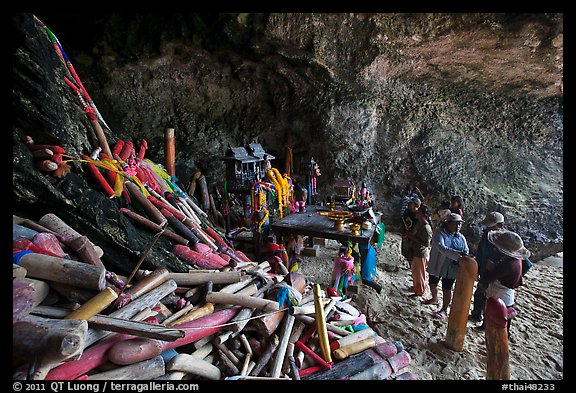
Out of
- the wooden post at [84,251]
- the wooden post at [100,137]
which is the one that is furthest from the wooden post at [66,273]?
the wooden post at [100,137]

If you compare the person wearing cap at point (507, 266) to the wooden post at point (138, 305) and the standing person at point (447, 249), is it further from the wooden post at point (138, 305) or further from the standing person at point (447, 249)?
the wooden post at point (138, 305)

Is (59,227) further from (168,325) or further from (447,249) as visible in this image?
(447,249)

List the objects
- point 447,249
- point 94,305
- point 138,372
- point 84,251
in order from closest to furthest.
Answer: point 138,372, point 94,305, point 84,251, point 447,249

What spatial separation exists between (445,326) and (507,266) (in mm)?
1640

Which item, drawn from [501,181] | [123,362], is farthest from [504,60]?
[123,362]

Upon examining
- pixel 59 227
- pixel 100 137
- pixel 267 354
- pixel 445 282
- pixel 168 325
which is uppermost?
pixel 100 137

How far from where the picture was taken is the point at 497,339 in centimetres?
315

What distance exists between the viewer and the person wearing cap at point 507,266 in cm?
370

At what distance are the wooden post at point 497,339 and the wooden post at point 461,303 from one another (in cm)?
86

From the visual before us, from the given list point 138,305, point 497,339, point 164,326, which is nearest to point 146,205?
point 138,305

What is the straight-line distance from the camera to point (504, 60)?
818 centimetres

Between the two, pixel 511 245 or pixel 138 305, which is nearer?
pixel 138 305

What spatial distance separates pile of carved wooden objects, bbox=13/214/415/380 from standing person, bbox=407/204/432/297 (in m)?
2.74
